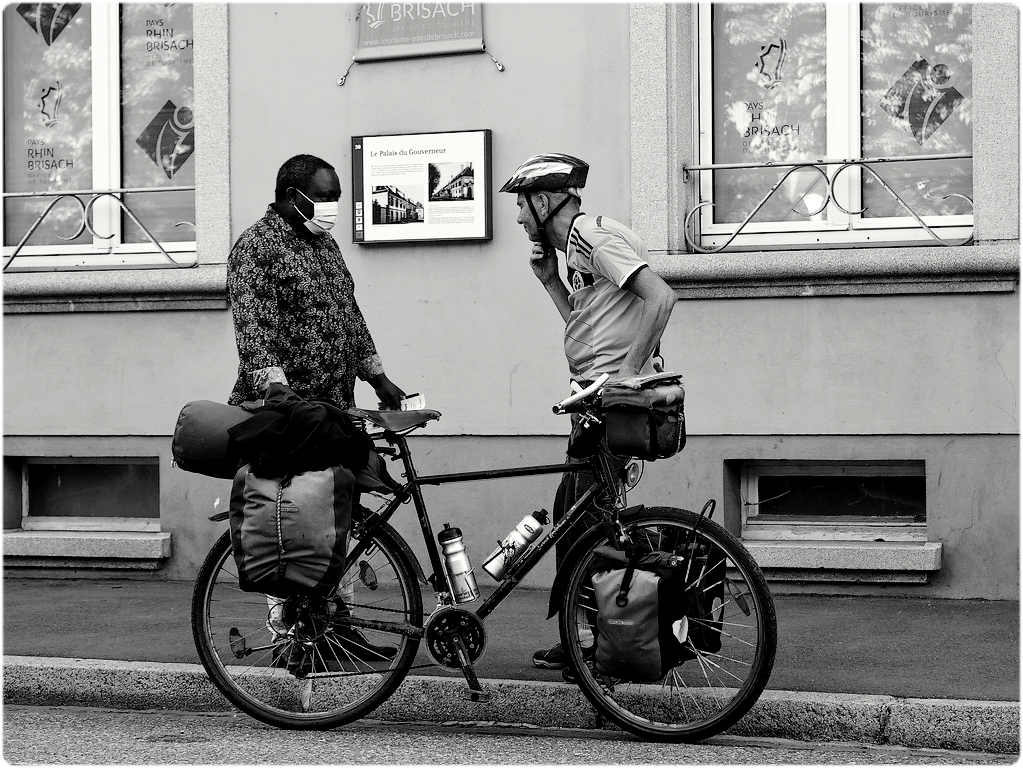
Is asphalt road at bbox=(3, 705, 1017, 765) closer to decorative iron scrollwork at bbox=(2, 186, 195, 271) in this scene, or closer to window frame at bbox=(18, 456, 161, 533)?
window frame at bbox=(18, 456, 161, 533)

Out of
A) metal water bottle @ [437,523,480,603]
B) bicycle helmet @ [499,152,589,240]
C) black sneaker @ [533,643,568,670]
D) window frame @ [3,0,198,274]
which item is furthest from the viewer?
window frame @ [3,0,198,274]

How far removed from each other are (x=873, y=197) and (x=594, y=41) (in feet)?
5.50

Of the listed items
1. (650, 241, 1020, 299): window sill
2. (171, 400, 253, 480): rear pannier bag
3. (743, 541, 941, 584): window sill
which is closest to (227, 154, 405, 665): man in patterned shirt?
(171, 400, 253, 480): rear pannier bag

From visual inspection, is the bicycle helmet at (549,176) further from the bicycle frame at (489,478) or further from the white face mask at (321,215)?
the bicycle frame at (489,478)

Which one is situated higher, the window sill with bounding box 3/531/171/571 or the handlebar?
the handlebar

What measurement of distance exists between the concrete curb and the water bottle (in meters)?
0.52

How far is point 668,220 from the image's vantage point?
6.92 metres

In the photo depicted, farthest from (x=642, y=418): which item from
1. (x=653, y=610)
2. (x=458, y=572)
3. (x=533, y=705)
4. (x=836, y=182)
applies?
(x=836, y=182)

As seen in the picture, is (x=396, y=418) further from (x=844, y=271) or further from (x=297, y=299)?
(x=844, y=271)

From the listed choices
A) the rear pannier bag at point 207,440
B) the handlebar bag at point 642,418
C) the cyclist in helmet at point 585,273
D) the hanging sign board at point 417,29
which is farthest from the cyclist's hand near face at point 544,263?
the hanging sign board at point 417,29

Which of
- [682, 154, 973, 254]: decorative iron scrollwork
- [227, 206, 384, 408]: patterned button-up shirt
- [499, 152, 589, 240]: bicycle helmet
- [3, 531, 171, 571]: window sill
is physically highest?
[682, 154, 973, 254]: decorative iron scrollwork

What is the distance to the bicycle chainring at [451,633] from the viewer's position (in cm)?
455

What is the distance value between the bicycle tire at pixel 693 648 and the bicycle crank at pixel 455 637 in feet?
1.00

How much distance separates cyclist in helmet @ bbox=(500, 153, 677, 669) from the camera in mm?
4645
